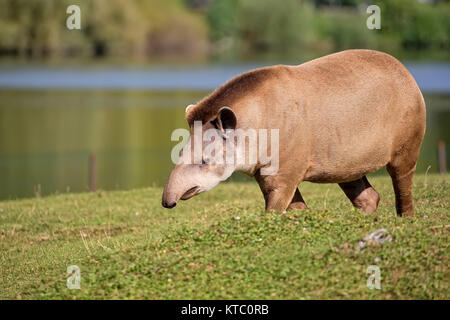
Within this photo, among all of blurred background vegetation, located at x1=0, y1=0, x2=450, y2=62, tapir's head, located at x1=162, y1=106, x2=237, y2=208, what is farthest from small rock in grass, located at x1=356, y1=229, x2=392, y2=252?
blurred background vegetation, located at x1=0, y1=0, x2=450, y2=62

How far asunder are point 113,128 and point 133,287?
1287 inches

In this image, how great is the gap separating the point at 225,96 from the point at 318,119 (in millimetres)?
1144

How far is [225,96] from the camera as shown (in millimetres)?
9438

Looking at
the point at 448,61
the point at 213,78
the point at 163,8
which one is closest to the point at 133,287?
the point at 213,78

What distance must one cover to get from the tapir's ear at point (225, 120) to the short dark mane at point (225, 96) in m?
0.18

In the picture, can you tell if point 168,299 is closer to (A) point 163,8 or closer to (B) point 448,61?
(B) point 448,61

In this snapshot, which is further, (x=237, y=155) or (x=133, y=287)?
(x=237, y=155)

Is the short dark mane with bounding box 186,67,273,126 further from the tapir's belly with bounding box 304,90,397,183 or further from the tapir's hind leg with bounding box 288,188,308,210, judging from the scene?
the tapir's hind leg with bounding box 288,188,308,210

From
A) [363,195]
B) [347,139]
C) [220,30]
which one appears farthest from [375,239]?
[220,30]

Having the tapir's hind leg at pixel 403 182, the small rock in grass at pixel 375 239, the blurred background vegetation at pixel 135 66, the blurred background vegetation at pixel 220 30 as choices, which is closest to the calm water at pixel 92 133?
the blurred background vegetation at pixel 135 66

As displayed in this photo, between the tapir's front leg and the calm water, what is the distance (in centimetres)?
1010

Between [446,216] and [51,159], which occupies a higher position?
[446,216]
